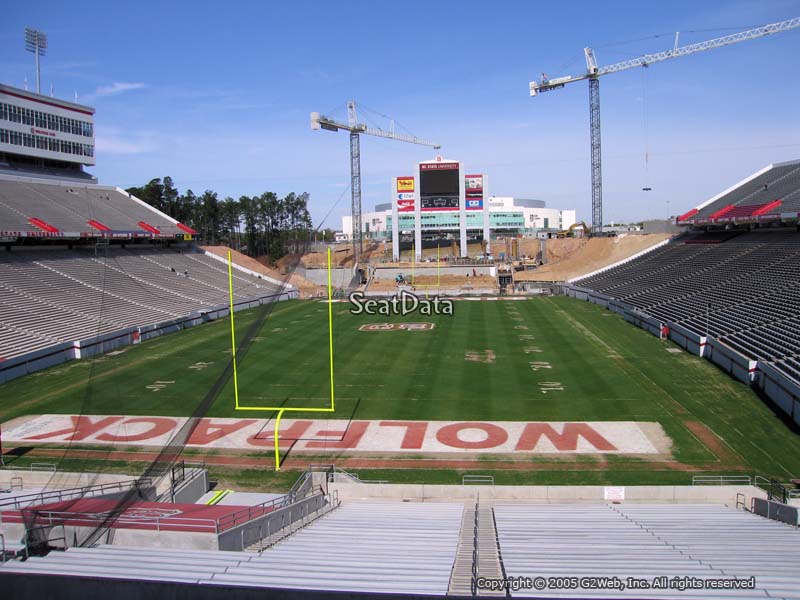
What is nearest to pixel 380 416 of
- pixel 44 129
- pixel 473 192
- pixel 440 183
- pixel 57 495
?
pixel 57 495

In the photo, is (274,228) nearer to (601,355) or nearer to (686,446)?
(601,355)

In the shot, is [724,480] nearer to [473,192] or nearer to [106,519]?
[106,519]

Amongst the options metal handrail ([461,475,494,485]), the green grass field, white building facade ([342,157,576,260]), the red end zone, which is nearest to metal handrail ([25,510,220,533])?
the red end zone

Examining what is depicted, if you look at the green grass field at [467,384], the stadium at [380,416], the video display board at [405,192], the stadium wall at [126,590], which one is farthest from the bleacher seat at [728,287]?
the video display board at [405,192]

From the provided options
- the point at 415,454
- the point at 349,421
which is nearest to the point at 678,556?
the point at 415,454

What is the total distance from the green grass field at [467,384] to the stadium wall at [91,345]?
633 millimetres

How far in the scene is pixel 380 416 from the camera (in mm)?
19188

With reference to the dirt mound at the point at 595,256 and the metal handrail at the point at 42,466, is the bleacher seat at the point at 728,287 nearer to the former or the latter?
the dirt mound at the point at 595,256

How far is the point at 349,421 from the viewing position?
1873cm

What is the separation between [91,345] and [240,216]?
60.6 meters

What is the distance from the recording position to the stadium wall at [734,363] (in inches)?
707

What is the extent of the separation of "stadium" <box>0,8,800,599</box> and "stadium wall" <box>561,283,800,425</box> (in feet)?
0.38

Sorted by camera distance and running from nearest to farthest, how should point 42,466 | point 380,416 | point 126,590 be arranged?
point 126,590, point 42,466, point 380,416

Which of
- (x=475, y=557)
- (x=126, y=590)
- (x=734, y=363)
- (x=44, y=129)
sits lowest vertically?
(x=734, y=363)
